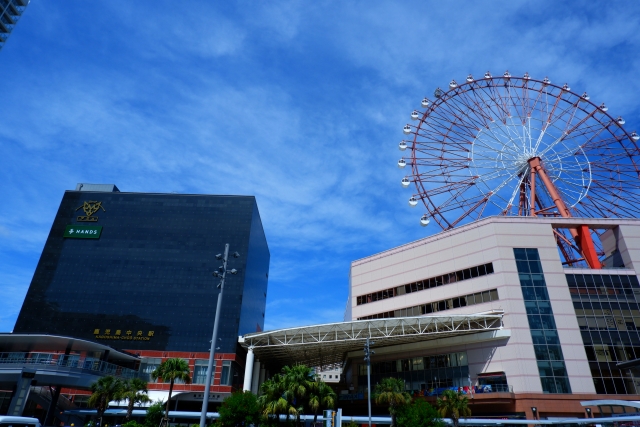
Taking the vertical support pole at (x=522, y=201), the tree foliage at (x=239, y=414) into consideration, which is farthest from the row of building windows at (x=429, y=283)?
the tree foliage at (x=239, y=414)

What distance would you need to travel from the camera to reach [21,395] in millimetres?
37812

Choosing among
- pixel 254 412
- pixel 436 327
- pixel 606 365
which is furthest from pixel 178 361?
pixel 606 365

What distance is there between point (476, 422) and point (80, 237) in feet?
239

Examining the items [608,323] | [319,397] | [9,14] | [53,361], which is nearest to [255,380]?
[319,397]

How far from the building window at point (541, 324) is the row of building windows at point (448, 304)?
3.88 meters

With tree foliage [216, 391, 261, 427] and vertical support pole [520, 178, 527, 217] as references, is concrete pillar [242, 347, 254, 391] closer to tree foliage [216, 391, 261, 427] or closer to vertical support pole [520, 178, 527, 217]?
tree foliage [216, 391, 261, 427]

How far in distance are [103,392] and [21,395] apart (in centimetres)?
671

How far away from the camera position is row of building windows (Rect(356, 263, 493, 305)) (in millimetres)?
52375

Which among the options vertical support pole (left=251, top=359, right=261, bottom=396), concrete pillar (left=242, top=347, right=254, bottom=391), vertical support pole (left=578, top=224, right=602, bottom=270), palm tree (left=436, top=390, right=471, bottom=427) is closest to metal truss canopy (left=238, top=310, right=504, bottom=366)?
concrete pillar (left=242, top=347, right=254, bottom=391)

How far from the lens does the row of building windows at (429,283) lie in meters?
52.4

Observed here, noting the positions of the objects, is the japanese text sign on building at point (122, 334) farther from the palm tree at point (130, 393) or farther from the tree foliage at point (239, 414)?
the tree foliage at point (239, 414)

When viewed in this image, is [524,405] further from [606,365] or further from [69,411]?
[69,411]

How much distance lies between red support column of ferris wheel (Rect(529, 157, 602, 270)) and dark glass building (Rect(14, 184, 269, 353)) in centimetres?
4803

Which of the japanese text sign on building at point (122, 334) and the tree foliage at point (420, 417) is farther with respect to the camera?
the japanese text sign on building at point (122, 334)
